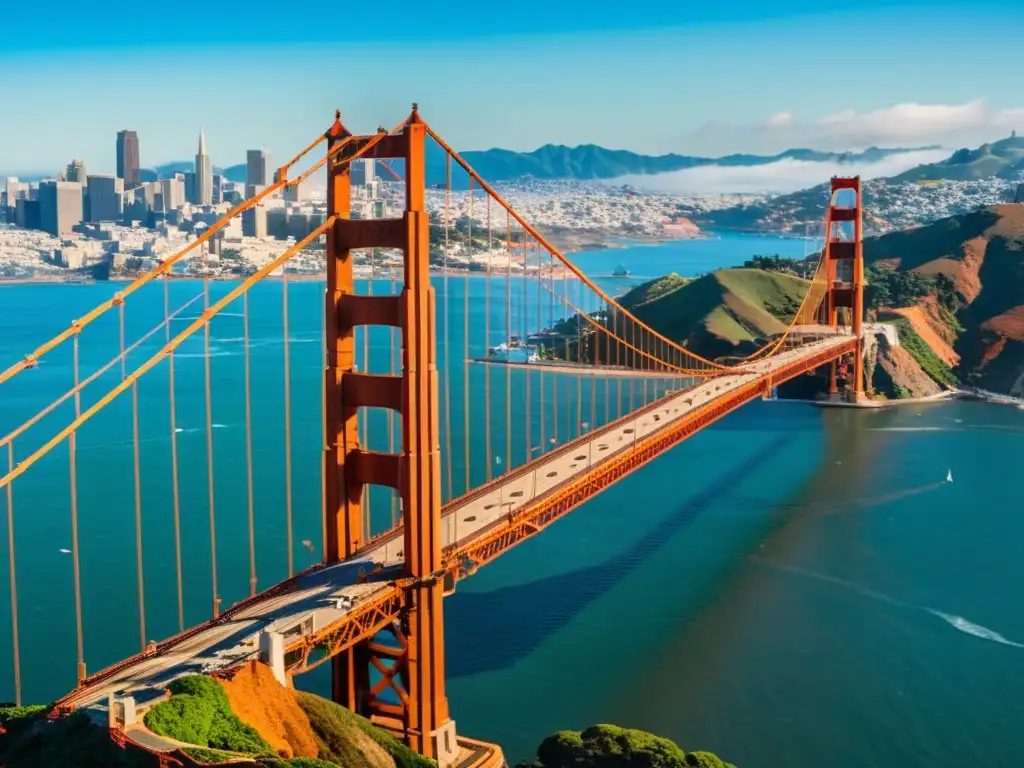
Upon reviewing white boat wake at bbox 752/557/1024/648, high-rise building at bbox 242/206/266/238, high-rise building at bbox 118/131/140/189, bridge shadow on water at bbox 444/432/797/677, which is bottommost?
white boat wake at bbox 752/557/1024/648

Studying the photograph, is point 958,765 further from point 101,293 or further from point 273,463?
point 101,293

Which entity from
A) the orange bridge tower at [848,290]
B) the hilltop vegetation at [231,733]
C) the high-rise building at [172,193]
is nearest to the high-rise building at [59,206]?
the high-rise building at [172,193]

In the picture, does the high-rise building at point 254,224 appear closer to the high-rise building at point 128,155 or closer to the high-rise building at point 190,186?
the high-rise building at point 190,186

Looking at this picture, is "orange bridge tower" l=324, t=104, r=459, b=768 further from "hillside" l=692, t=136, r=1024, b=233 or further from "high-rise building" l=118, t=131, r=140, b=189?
"high-rise building" l=118, t=131, r=140, b=189

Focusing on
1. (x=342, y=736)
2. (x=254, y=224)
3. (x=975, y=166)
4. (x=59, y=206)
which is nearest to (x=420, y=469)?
(x=342, y=736)

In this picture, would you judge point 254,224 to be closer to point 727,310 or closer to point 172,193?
point 172,193

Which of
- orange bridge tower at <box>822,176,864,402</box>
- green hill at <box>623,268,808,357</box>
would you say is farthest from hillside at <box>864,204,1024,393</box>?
green hill at <box>623,268,808,357</box>
